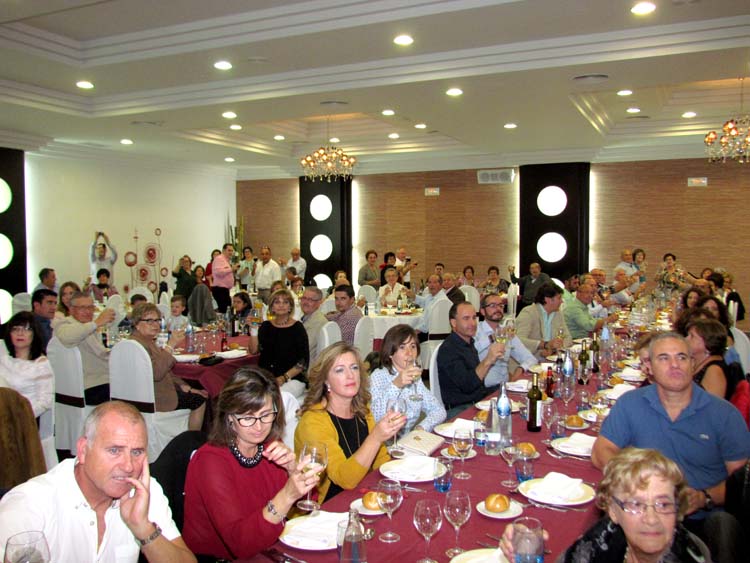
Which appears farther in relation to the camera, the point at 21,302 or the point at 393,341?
the point at 21,302

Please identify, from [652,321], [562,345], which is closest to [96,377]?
[562,345]

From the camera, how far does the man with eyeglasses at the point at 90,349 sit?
5.29 m

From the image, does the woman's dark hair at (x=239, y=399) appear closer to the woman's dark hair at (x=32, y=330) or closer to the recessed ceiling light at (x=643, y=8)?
the woman's dark hair at (x=32, y=330)

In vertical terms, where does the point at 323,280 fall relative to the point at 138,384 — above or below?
above

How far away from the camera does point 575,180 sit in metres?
13.4

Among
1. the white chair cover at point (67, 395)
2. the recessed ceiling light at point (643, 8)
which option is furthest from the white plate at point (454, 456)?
the recessed ceiling light at point (643, 8)

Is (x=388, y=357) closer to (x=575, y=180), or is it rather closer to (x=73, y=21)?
(x=73, y=21)

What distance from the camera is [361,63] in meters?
7.35

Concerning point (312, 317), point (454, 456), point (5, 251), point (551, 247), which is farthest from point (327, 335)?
point (551, 247)

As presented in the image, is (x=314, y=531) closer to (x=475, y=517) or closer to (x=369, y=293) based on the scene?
(x=475, y=517)

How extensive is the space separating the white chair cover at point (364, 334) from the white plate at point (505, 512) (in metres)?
4.38

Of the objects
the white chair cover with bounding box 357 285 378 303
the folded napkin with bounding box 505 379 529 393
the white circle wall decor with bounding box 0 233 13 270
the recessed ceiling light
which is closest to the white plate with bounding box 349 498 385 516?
the folded napkin with bounding box 505 379 529 393

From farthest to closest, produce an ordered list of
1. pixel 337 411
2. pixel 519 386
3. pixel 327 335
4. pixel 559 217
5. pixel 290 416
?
pixel 559 217
pixel 327 335
pixel 519 386
pixel 290 416
pixel 337 411

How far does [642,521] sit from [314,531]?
1048 mm
